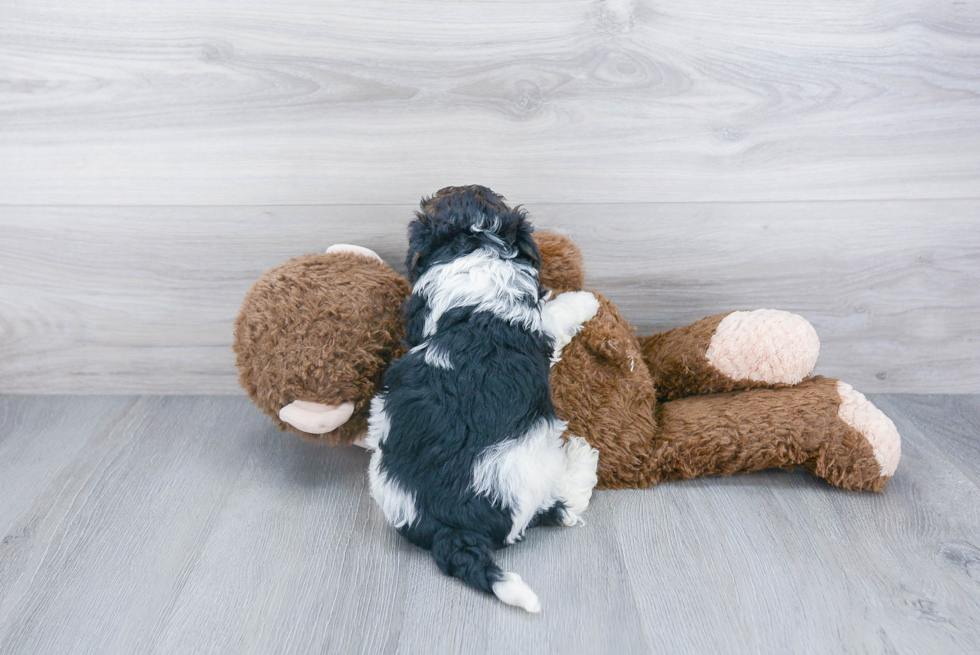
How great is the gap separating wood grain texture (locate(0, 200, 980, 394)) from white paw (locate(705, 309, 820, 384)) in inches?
6.7

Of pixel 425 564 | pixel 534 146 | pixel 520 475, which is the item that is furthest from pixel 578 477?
pixel 534 146

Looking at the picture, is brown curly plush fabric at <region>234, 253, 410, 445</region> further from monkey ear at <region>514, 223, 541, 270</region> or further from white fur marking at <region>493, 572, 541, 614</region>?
white fur marking at <region>493, 572, 541, 614</region>

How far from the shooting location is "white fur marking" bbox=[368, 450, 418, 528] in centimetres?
86

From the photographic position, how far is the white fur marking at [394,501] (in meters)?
Result: 0.86

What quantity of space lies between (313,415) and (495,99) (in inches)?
22.3

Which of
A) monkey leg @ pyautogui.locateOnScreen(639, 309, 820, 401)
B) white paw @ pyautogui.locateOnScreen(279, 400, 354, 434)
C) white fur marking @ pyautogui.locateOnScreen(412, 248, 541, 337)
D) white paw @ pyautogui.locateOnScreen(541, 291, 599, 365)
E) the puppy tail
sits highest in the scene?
white fur marking @ pyautogui.locateOnScreen(412, 248, 541, 337)

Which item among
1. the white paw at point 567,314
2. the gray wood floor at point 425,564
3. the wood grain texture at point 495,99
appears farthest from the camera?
the wood grain texture at point 495,99

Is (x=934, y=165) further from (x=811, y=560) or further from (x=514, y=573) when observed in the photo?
(x=514, y=573)

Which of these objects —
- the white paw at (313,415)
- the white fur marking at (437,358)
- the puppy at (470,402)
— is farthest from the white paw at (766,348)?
the white paw at (313,415)

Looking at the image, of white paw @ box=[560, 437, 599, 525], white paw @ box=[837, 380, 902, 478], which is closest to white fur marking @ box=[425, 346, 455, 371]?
white paw @ box=[560, 437, 599, 525]

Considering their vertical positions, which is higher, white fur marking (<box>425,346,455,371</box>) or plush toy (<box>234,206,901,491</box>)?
white fur marking (<box>425,346,455,371</box>)

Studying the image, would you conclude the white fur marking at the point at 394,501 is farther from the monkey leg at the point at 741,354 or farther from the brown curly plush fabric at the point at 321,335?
the monkey leg at the point at 741,354

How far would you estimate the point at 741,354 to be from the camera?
3.43 feet

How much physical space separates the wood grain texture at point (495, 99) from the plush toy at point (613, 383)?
20cm
